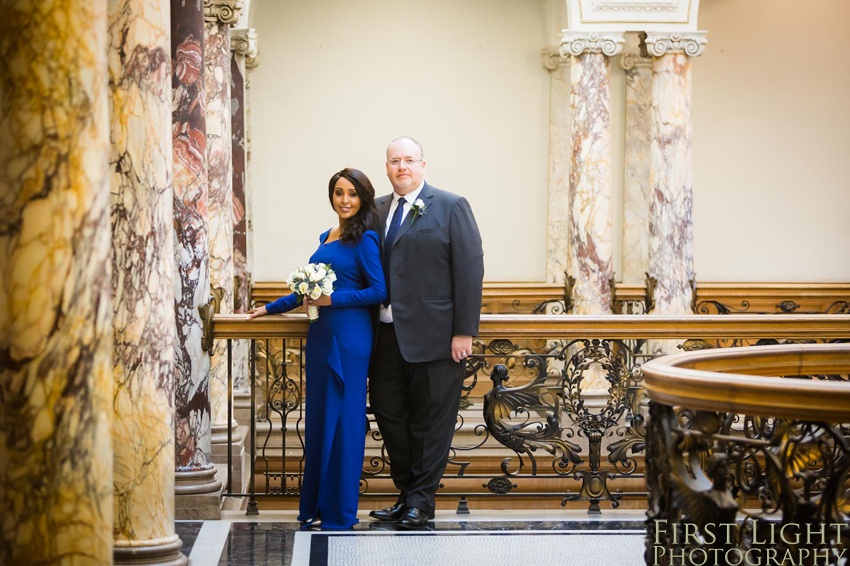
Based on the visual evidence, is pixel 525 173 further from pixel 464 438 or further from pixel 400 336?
pixel 400 336

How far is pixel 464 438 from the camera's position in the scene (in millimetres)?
12727

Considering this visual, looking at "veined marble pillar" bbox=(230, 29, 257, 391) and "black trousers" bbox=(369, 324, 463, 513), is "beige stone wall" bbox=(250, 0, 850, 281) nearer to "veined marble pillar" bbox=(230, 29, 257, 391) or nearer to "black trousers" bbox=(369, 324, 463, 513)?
"veined marble pillar" bbox=(230, 29, 257, 391)

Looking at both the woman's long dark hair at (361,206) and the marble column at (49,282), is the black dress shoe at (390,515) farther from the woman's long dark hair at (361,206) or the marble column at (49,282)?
the marble column at (49,282)

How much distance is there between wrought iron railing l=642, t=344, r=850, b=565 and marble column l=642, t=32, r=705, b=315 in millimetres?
9032

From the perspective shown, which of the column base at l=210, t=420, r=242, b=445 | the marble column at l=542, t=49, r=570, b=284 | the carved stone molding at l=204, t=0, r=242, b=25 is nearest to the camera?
the column base at l=210, t=420, r=242, b=445

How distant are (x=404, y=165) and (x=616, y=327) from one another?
1.82 m

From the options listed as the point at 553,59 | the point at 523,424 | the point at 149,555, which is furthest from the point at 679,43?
the point at 149,555

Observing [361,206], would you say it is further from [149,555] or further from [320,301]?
[149,555]

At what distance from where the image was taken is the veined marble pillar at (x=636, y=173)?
54.6 ft

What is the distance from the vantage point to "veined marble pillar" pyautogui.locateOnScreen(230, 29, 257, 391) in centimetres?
1356

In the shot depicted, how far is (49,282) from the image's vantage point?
3.89 m

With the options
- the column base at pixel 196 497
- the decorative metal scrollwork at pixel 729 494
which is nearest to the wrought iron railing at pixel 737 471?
the decorative metal scrollwork at pixel 729 494

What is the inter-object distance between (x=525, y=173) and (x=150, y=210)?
11.5m

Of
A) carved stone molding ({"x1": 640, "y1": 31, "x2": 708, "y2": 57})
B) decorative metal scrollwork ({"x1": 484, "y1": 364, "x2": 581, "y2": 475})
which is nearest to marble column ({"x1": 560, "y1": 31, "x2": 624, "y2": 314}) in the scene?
carved stone molding ({"x1": 640, "y1": 31, "x2": 708, "y2": 57})
